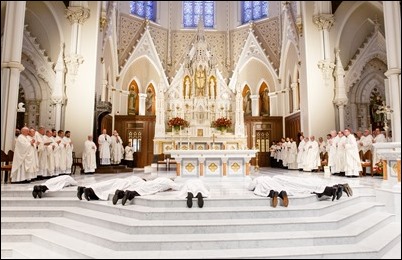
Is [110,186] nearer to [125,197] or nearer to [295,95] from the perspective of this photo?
[125,197]

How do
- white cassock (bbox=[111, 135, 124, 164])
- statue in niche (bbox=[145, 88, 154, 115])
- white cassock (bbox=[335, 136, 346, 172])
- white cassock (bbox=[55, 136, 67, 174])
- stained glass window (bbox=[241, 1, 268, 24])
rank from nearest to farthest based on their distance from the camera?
white cassock (bbox=[55, 136, 67, 174]) → white cassock (bbox=[335, 136, 346, 172]) → white cassock (bbox=[111, 135, 124, 164]) → statue in niche (bbox=[145, 88, 154, 115]) → stained glass window (bbox=[241, 1, 268, 24])

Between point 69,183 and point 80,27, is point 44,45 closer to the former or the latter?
point 80,27

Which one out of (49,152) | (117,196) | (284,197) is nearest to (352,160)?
(284,197)

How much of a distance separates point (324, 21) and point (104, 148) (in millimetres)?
11274

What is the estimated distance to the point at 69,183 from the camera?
7129mm

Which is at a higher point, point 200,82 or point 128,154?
point 200,82

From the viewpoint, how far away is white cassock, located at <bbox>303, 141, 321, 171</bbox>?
12328 mm

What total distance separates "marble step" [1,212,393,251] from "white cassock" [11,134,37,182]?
3136 millimetres

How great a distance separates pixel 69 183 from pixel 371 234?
20.7 ft

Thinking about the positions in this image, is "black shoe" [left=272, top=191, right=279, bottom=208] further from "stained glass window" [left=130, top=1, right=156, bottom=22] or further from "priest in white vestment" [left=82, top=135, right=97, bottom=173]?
"stained glass window" [left=130, top=1, right=156, bottom=22]

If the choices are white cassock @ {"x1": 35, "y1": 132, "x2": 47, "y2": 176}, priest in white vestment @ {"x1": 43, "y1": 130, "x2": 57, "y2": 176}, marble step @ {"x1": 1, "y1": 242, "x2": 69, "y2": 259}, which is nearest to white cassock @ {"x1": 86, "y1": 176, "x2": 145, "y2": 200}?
marble step @ {"x1": 1, "y1": 242, "x2": 69, "y2": 259}

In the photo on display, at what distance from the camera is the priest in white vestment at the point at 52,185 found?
6203mm

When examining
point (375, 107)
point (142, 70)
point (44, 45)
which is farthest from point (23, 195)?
point (375, 107)

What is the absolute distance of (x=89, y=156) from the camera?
453 inches
